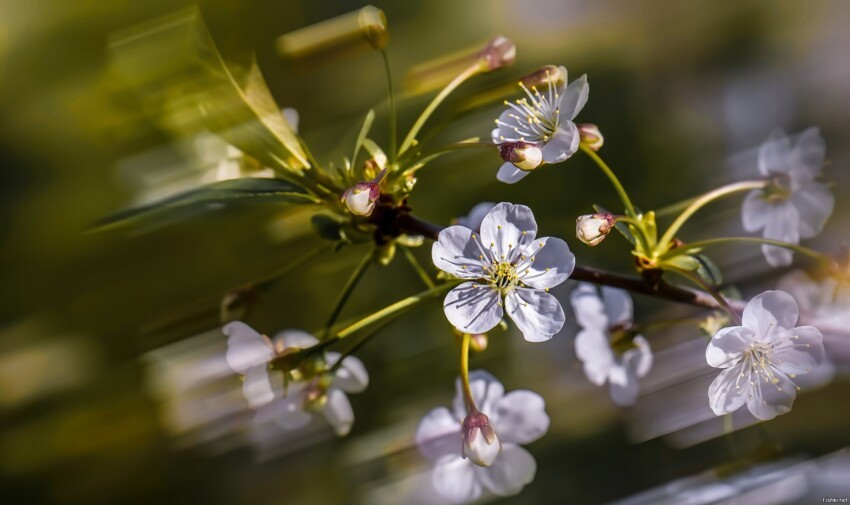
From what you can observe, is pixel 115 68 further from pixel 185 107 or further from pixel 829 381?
pixel 829 381

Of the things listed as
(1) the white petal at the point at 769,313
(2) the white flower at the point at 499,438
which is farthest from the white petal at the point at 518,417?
(1) the white petal at the point at 769,313

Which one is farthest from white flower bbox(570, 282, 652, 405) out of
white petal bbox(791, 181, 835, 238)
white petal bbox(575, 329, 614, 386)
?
white petal bbox(791, 181, 835, 238)

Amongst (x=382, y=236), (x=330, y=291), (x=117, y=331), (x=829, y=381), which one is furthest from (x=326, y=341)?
(x=829, y=381)

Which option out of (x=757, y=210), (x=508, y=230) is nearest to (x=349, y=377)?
(x=508, y=230)

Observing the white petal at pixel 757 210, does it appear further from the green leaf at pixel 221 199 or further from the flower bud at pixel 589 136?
the green leaf at pixel 221 199

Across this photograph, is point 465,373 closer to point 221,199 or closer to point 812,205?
point 221,199

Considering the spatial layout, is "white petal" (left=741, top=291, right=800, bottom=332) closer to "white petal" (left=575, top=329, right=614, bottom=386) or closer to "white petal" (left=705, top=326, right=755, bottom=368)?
"white petal" (left=705, top=326, right=755, bottom=368)
